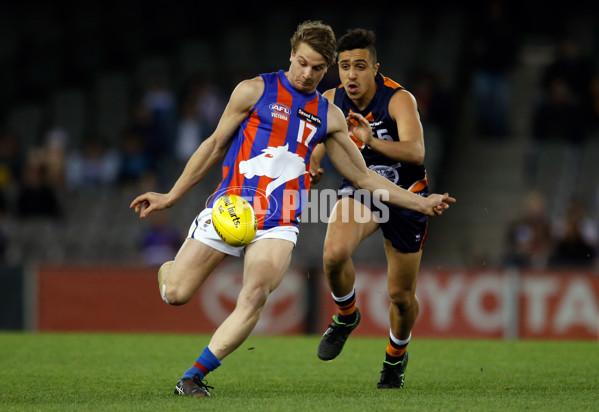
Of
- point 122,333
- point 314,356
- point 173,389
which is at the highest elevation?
point 173,389

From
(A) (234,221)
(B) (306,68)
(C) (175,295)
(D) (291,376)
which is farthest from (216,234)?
(D) (291,376)

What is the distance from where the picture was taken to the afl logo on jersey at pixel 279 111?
20.5 ft

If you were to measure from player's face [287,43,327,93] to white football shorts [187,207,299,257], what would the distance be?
88cm

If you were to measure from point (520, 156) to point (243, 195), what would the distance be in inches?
413

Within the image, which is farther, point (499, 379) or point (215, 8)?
point (215, 8)

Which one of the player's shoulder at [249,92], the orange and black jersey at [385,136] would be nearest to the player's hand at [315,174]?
the orange and black jersey at [385,136]

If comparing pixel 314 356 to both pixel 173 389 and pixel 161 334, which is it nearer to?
pixel 173 389

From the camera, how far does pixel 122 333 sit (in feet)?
40.4

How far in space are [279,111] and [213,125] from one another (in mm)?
9005

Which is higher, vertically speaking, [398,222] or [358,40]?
[358,40]

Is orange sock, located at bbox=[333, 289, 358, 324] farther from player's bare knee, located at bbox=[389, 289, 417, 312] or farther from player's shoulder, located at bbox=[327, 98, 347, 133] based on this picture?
player's shoulder, located at bbox=[327, 98, 347, 133]

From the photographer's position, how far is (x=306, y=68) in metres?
6.22

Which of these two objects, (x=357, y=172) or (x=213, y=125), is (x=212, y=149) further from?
(x=213, y=125)

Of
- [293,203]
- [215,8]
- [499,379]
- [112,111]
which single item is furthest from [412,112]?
[215,8]
